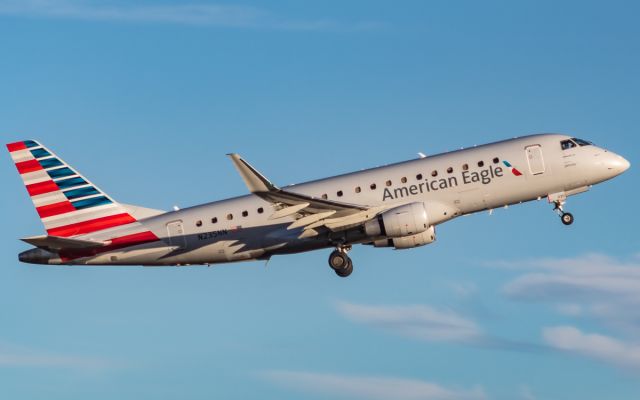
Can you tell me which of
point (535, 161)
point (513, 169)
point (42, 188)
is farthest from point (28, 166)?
point (535, 161)

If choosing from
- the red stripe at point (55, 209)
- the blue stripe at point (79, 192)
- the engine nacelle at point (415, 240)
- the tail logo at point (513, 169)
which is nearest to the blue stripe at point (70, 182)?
the blue stripe at point (79, 192)

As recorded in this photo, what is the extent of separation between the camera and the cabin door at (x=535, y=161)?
62.6 metres

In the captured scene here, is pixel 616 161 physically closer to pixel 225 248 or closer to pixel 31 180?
pixel 225 248

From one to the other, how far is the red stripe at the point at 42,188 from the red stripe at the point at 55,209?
102 cm

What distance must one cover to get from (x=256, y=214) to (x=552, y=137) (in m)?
16.3

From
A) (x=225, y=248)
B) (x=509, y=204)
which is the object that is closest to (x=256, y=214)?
(x=225, y=248)

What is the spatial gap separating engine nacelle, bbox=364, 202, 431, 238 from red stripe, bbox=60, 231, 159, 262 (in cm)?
1313

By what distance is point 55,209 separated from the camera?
223 ft

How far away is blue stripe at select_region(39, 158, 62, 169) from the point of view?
228 feet

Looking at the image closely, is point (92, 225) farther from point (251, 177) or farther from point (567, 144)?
point (567, 144)

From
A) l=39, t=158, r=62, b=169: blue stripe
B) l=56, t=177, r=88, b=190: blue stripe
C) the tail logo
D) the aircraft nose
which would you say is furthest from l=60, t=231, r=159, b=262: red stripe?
the aircraft nose

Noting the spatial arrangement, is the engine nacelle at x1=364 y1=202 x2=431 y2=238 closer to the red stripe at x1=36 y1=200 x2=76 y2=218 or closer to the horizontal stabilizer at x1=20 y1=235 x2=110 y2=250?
the horizontal stabilizer at x1=20 y1=235 x2=110 y2=250

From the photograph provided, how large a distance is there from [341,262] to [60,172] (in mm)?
17672

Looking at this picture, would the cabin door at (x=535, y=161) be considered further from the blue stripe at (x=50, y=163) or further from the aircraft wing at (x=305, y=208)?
the blue stripe at (x=50, y=163)
